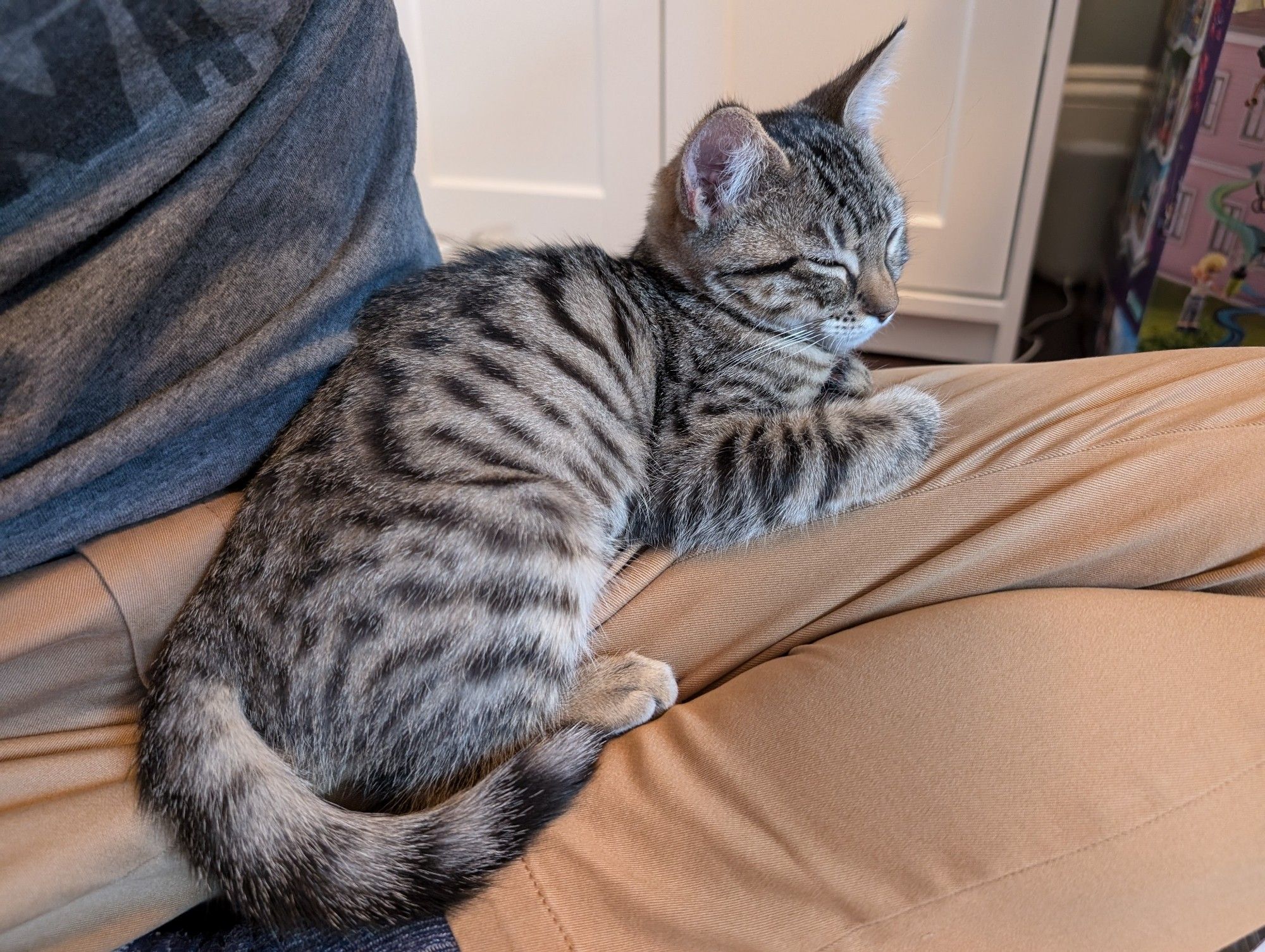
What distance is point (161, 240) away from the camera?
28.8 inches

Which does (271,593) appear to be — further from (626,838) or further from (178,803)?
(626,838)

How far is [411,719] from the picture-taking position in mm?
818

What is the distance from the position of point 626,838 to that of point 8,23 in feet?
2.68

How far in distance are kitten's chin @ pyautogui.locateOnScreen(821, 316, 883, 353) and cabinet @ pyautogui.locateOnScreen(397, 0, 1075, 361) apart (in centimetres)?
97

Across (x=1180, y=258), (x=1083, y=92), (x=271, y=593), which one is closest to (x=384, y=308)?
(x=271, y=593)

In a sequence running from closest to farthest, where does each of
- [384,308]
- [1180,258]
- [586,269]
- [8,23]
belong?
[8,23], [384,308], [586,269], [1180,258]

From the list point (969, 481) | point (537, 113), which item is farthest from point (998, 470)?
point (537, 113)

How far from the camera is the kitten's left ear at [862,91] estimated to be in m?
1.10

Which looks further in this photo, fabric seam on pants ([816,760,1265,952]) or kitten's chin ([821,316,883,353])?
kitten's chin ([821,316,883,353])

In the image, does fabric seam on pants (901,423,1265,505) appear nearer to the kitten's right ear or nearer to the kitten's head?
the kitten's head

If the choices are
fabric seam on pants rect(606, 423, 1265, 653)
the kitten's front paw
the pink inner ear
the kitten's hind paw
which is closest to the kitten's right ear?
the pink inner ear

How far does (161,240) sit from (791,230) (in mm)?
677

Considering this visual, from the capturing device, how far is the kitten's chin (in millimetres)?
1061

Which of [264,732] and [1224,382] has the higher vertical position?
[1224,382]
